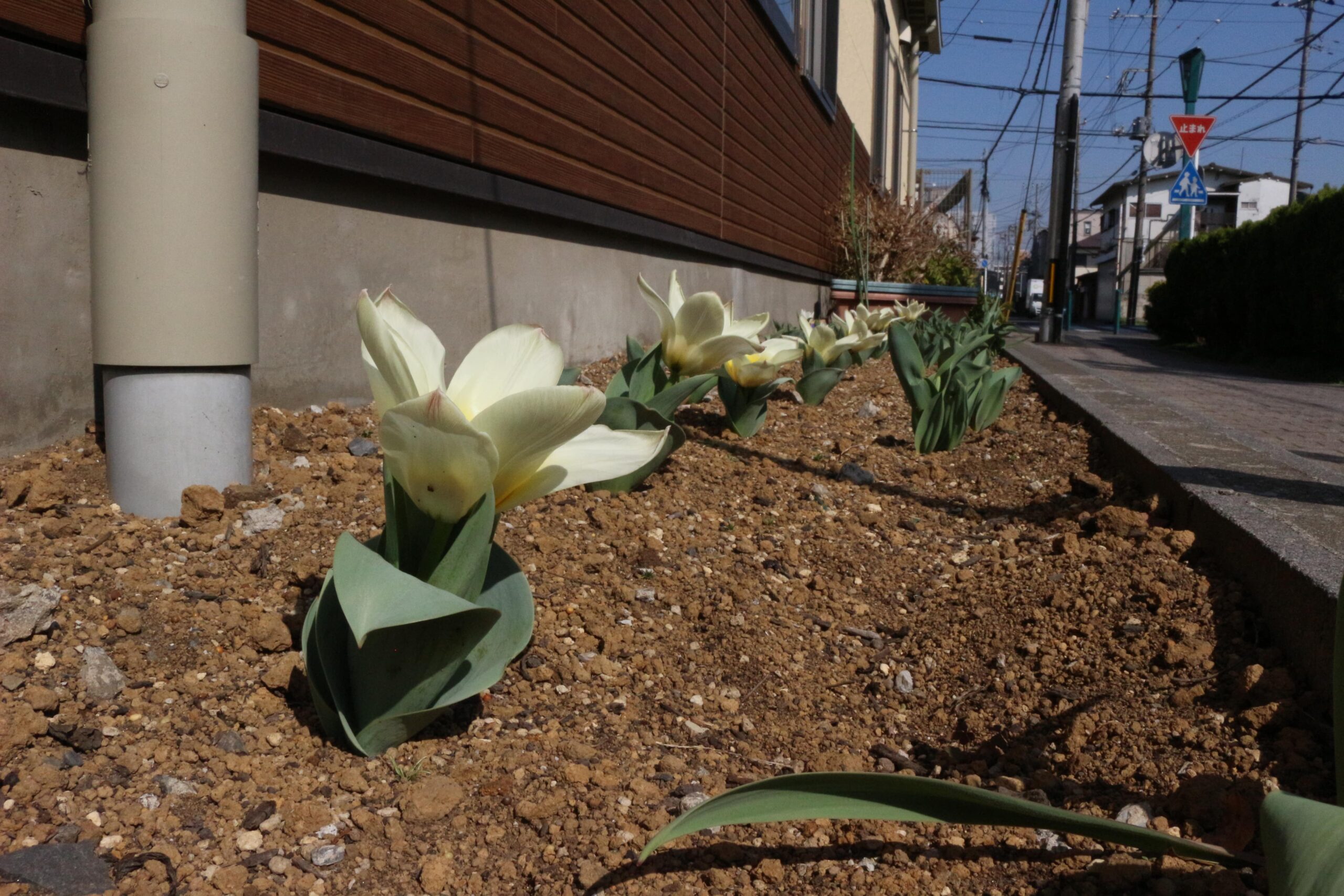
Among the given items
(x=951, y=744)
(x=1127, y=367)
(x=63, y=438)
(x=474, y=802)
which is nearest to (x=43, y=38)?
(x=63, y=438)

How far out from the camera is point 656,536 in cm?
240

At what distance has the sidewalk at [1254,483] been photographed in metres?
1.65

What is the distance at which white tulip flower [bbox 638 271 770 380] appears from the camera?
8.60 ft

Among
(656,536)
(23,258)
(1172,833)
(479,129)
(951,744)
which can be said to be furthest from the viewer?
(479,129)

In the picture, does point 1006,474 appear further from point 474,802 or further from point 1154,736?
point 474,802

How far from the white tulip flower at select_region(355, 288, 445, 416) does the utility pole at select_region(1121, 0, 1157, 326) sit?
102 ft

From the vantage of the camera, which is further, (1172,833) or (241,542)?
(241,542)

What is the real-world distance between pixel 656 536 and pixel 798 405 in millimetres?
2280

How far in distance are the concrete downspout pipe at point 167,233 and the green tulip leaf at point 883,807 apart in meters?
1.40

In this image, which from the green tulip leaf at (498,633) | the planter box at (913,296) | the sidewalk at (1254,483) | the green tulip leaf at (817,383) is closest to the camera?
the green tulip leaf at (498,633)

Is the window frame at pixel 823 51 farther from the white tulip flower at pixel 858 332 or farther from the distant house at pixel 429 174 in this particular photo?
the white tulip flower at pixel 858 332

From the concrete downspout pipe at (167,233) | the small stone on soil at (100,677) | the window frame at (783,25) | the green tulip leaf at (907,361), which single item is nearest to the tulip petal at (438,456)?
the small stone on soil at (100,677)

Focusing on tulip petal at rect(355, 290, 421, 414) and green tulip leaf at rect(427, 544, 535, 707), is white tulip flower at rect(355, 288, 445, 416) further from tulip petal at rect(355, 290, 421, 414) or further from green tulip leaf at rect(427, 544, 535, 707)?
green tulip leaf at rect(427, 544, 535, 707)

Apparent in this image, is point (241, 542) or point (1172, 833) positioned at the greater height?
point (241, 542)
